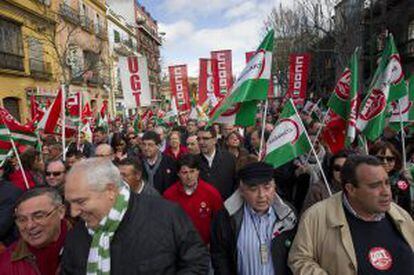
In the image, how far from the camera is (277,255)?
301cm

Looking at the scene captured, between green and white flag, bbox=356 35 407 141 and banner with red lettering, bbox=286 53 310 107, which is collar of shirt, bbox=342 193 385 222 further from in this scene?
banner with red lettering, bbox=286 53 310 107

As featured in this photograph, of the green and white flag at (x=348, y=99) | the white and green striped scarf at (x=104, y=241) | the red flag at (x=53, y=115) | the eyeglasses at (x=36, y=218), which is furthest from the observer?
the red flag at (x=53, y=115)

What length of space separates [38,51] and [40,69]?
113cm

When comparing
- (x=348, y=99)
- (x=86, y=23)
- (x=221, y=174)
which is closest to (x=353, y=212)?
(x=348, y=99)

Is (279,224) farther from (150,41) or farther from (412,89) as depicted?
(150,41)

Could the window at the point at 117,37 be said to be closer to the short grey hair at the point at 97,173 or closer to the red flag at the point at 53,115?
the red flag at the point at 53,115

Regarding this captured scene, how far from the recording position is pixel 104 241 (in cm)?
234

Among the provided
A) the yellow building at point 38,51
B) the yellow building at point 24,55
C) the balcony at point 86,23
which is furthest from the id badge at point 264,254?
the balcony at point 86,23

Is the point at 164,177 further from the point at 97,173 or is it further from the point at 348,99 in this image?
the point at 97,173

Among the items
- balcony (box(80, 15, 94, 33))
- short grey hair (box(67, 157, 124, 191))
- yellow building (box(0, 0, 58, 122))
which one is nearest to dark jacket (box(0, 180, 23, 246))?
short grey hair (box(67, 157, 124, 191))

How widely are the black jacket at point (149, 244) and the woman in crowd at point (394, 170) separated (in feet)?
7.97

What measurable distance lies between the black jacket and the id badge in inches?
24.3

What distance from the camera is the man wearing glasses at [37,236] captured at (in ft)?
8.97

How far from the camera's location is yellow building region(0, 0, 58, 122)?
22.6m
